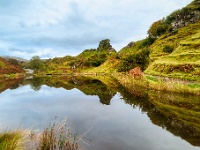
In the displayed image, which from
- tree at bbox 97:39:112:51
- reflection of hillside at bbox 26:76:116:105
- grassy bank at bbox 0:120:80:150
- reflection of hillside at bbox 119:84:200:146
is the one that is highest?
tree at bbox 97:39:112:51

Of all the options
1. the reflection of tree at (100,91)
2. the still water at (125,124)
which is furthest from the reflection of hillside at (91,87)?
the still water at (125,124)

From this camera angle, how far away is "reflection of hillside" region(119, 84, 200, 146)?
1458 centimetres

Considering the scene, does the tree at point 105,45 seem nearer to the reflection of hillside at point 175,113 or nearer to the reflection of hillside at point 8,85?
the reflection of hillside at point 8,85

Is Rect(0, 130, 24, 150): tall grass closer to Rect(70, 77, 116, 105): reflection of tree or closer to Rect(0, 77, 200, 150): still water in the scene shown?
Rect(0, 77, 200, 150): still water

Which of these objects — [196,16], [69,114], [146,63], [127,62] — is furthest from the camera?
[196,16]

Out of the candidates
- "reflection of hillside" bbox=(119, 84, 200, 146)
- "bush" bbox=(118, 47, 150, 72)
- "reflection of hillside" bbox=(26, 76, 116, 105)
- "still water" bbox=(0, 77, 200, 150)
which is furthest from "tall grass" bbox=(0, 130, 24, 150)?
"bush" bbox=(118, 47, 150, 72)

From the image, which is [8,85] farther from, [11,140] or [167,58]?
[11,140]

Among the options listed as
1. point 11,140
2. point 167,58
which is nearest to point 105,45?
point 167,58

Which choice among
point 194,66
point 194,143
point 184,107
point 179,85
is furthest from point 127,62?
point 194,143

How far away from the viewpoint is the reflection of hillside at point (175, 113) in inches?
574

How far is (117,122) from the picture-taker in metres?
17.8

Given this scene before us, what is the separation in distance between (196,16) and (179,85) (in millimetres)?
→ 138712

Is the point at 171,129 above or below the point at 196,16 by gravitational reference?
below

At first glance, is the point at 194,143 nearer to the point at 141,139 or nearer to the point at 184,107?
the point at 141,139
